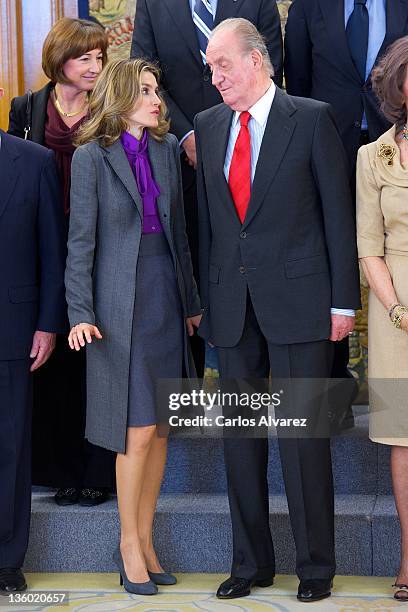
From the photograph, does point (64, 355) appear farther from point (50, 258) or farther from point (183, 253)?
point (183, 253)

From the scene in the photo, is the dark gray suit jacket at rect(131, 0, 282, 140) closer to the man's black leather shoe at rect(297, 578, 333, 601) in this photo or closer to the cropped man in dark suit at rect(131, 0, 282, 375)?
the cropped man in dark suit at rect(131, 0, 282, 375)

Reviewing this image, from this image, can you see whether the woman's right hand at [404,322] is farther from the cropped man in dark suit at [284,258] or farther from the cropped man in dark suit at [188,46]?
the cropped man in dark suit at [188,46]

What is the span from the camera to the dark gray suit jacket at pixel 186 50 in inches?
166

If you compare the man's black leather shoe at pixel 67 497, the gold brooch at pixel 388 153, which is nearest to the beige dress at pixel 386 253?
the gold brooch at pixel 388 153

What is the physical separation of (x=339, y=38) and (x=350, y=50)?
6cm

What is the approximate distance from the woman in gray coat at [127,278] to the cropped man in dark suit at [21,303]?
0.53ft

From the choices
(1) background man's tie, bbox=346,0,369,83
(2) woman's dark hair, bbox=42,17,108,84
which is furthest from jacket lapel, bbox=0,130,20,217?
(1) background man's tie, bbox=346,0,369,83

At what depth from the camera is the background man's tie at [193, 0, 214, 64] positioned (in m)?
4.27

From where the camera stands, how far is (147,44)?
14.2 ft

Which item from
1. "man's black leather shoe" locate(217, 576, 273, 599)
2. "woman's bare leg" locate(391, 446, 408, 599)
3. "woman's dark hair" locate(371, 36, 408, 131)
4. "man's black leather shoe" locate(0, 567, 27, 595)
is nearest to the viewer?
"woman's dark hair" locate(371, 36, 408, 131)

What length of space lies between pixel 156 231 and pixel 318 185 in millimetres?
535

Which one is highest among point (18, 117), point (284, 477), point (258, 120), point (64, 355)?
point (18, 117)

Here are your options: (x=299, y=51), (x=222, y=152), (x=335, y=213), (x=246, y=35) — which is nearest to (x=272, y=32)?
(x=299, y=51)

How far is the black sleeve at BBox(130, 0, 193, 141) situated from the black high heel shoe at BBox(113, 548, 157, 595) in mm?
1517
